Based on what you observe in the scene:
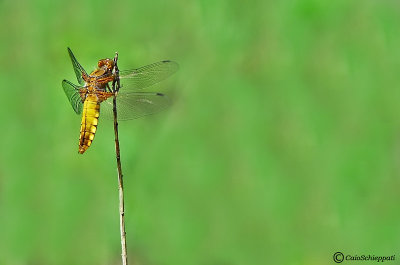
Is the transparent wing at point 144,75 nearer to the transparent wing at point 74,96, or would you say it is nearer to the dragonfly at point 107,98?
the dragonfly at point 107,98

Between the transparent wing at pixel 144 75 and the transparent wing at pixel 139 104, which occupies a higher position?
the transparent wing at pixel 144 75

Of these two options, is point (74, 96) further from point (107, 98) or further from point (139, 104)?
point (139, 104)

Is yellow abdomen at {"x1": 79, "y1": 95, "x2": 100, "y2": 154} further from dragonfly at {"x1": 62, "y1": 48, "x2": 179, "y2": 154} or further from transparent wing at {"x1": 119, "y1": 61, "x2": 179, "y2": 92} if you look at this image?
transparent wing at {"x1": 119, "y1": 61, "x2": 179, "y2": 92}

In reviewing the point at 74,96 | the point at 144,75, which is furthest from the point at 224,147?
the point at 74,96

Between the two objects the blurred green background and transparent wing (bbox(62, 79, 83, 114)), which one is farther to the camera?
the blurred green background

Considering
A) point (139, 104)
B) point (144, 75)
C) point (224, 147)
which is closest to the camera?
point (139, 104)

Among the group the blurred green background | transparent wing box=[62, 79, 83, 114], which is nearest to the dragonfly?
transparent wing box=[62, 79, 83, 114]

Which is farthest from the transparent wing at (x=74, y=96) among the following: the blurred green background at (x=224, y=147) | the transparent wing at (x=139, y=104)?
the blurred green background at (x=224, y=147)

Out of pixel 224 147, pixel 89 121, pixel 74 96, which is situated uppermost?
pixel 74 96
